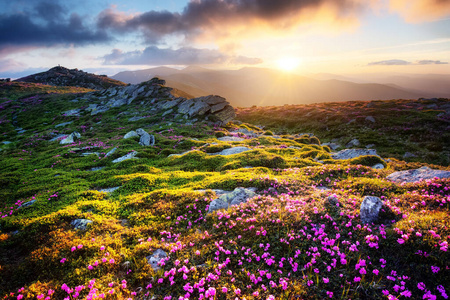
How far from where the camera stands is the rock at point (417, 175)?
10656 millimetres

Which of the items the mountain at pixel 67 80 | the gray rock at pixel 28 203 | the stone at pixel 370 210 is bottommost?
the gray rock at pixel 28 203

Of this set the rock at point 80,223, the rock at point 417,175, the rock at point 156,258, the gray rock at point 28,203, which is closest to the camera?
the rock at point 156,258

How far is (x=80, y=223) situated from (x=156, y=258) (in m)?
4.25

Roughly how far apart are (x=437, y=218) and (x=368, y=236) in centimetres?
267

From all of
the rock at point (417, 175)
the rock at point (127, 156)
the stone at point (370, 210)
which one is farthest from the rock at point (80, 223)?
the rock at point (417, 175)

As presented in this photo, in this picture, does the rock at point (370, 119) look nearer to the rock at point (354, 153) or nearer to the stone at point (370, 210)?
the rock at point (354, 153)

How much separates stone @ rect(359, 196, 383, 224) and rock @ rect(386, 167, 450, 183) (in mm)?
5464

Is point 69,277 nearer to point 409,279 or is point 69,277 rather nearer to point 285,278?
point 285,278

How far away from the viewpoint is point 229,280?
5.79 meters

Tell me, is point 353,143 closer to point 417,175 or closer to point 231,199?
point 417,175

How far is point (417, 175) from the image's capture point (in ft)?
37.5

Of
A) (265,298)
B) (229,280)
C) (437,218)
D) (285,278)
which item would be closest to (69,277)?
(229,280)

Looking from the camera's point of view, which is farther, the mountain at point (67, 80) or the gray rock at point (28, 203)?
the mountain at point (67, 80)

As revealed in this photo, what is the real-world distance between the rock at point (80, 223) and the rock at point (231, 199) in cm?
523
